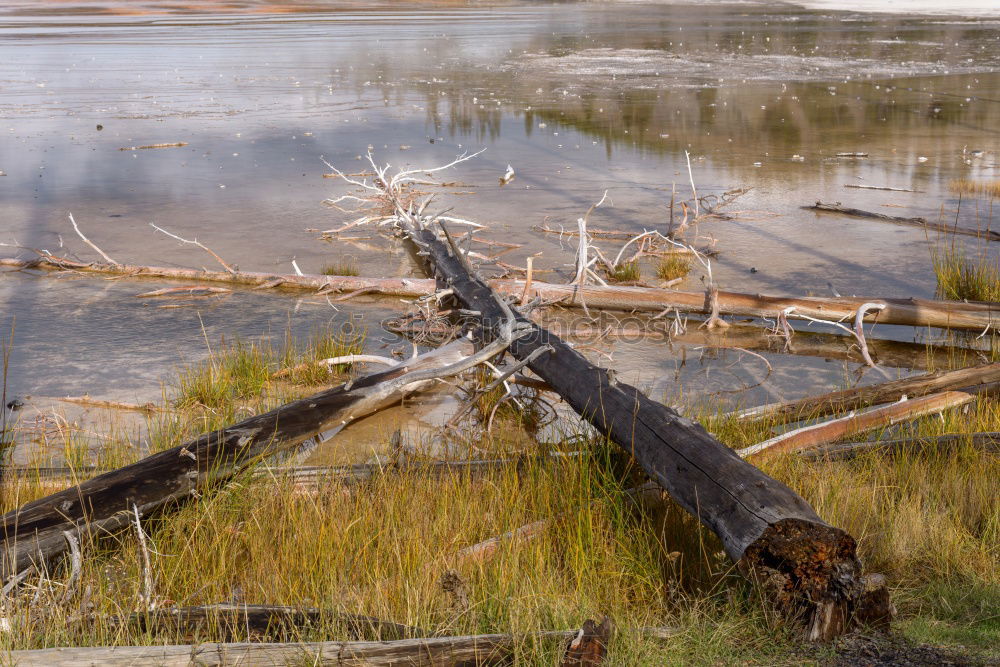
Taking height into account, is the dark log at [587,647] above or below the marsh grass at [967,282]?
below

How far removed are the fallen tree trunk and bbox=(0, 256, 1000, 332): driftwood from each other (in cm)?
245

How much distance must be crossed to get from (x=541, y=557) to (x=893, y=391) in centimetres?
247

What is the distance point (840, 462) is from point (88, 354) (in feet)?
14.4

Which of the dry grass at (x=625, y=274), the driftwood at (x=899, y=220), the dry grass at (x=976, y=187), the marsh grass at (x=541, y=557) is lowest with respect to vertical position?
the marsh grass at (x=541, y=557)

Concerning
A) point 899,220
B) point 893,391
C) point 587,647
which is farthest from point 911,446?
point 899,220

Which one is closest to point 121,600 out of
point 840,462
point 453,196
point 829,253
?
point 840,462

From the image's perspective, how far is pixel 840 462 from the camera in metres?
3.85

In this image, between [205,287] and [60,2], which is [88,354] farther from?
[60,2]

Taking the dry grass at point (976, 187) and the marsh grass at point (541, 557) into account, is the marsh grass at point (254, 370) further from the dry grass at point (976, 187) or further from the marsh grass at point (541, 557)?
the dry grass at point (976, 187)

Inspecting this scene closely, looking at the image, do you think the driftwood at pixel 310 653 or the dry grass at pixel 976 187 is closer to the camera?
the driftwood at pixel 310 653

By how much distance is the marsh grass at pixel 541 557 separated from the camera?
A: 8.91 ft

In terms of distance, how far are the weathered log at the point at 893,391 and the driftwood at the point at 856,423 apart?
17 cm

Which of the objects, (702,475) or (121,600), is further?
(702,475)

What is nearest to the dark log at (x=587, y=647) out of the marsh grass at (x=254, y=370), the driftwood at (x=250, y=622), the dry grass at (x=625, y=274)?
the driftwood at (x=250, y=622)
